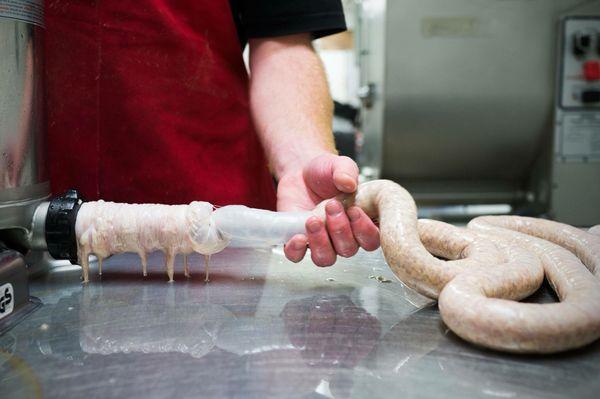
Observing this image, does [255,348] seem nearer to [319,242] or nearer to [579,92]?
[319,242]

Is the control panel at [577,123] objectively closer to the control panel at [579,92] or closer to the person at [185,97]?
the control panel at [579,92]

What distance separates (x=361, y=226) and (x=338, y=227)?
0.04 m

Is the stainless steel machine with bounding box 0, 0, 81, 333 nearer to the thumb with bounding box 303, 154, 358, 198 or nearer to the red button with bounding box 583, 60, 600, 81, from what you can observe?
the thumb with bounding box 303, 154, 358, 198

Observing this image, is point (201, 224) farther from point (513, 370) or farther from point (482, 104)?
point (482, 104)

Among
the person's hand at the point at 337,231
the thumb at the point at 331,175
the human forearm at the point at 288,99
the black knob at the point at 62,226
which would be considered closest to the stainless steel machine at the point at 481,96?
the human forearm at the point at 288,99

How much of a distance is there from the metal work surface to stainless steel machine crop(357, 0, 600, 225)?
47.2 inches

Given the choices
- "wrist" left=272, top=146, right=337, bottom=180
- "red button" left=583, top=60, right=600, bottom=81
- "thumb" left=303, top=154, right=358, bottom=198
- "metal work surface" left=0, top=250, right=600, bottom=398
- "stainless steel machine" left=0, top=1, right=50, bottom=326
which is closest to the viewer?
"metal work surface" left=0, top=250, right=600, bottom=398

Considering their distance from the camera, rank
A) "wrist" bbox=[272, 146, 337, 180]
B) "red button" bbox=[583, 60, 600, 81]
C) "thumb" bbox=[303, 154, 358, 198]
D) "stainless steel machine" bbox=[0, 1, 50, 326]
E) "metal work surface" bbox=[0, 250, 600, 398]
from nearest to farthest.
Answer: "metal work surface" bbox=[0, 250, 600, 398], "stainless steel machine" bbox=[0, 1, 50, 326], "thumb" bbox=[303, 154, 358, 198], "wrist" bbox=[272, 146, 337, 180], "red button" bbox=[583, 60, 600, 81]

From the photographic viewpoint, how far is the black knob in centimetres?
85

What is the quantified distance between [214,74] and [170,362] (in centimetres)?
93

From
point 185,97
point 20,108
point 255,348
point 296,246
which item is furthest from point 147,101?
point 255,348

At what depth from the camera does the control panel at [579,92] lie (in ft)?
6.38

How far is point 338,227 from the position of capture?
865 millimetres

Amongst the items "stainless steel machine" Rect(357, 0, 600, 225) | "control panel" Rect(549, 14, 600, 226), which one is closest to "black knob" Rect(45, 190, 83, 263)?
"stainless steel machine" Rect(357, 0, 600, 225)
